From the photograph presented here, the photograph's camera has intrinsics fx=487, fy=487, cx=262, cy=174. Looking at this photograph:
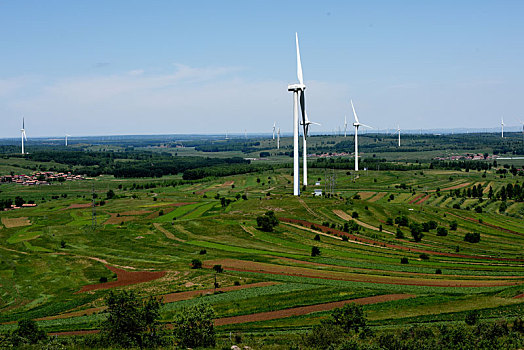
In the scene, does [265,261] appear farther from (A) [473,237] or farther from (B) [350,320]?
(A) [473,237]

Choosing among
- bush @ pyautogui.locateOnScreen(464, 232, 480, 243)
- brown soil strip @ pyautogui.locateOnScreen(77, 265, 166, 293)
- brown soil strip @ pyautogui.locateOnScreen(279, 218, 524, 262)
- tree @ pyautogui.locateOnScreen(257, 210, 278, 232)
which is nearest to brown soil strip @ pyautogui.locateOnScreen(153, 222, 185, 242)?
tree @ pyautogui.locateOnScreen(257, 210, 278, 232)

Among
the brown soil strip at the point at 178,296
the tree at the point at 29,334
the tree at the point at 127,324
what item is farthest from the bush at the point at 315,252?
the tree at the point at 29,334

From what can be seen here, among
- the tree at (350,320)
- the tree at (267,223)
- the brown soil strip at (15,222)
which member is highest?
the tree at (350,320)

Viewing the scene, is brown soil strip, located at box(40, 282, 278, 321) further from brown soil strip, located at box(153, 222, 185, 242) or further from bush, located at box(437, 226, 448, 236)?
bush, located at box(437, 226, 448, 236)

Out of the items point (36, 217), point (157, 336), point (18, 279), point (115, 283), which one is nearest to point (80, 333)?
point (157, 336)

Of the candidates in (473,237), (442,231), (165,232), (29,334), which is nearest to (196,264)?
(165,232)

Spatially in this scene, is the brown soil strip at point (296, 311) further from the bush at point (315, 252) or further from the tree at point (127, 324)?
the bush at point (315, 252)

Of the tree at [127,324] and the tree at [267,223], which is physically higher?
the tree at [127,324]
